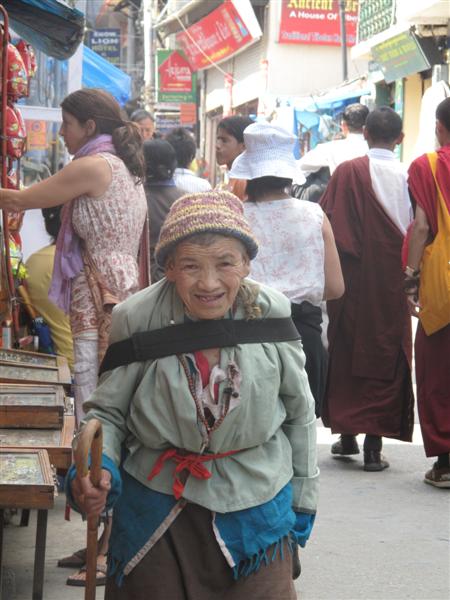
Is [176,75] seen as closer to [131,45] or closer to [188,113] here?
[188,113]

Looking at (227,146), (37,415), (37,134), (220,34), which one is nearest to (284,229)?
(37,415)

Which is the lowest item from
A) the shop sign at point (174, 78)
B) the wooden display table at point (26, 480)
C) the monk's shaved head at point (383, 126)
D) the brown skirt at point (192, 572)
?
the brown skirt at point (192, 572)

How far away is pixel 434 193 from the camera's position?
6230mm

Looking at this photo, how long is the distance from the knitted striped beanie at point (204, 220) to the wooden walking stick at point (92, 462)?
0.51 m

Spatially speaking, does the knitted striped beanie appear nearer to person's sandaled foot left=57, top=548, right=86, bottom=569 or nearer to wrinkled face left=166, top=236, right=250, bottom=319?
wrinkled face left=166, top=236, right=250, bottom=319

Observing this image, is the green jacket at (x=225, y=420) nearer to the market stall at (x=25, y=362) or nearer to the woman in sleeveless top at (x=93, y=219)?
the market stall at (x=25, y=362)

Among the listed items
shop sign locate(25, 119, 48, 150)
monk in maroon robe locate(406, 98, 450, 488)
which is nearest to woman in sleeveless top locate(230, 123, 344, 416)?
monk in maroon robe locate(406, 98, 450, 488)

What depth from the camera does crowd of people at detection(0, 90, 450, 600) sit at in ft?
9.61

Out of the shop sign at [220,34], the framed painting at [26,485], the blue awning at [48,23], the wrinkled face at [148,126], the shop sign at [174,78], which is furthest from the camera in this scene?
the shop sign at [174,78]

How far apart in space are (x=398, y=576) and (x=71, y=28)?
366 cm

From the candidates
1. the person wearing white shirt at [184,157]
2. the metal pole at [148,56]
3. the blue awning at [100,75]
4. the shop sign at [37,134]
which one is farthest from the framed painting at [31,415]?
the metal pole at [148,56]

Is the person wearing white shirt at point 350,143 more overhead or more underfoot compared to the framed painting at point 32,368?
more overhead

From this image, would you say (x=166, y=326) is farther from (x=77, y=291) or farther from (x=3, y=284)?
(x=3, y=284)

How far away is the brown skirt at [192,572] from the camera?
2914 millimetres
